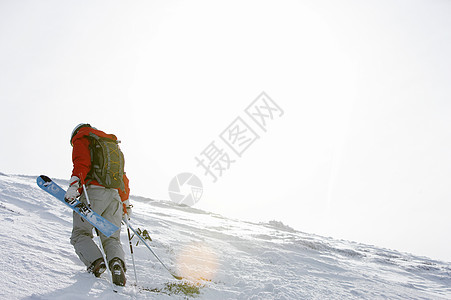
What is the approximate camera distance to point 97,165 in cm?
472

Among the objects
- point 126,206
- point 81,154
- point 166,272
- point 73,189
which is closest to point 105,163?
point 81,154

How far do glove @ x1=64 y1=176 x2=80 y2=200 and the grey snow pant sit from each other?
0.38m

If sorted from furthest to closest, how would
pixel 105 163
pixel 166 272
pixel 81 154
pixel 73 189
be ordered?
pixel 166 272 → pixel 105 163 → pixel 81 154 → pixel 73 189

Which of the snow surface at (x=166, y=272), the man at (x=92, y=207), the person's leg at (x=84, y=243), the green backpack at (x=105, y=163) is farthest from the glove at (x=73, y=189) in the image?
the snow surface at (x=166, y=272)

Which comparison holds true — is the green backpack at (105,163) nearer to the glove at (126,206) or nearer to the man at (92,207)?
the man at (92,207)

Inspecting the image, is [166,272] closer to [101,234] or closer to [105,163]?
[101,234]

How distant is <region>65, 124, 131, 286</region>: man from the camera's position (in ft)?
13.9

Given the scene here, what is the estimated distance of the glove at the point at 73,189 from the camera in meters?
4.18

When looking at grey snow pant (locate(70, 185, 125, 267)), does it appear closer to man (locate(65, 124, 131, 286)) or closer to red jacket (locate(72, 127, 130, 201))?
man (locate(65, 124, 131, 286))

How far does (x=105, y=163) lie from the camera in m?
4.75

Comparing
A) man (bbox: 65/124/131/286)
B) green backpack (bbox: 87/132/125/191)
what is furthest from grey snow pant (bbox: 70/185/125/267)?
green backpack (bbox: 87/132/125/191)

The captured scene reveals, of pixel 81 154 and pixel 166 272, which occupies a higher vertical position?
pixel 81 154

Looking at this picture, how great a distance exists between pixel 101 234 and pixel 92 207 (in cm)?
46

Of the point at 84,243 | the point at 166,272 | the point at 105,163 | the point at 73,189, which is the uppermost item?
the point at 105,163
